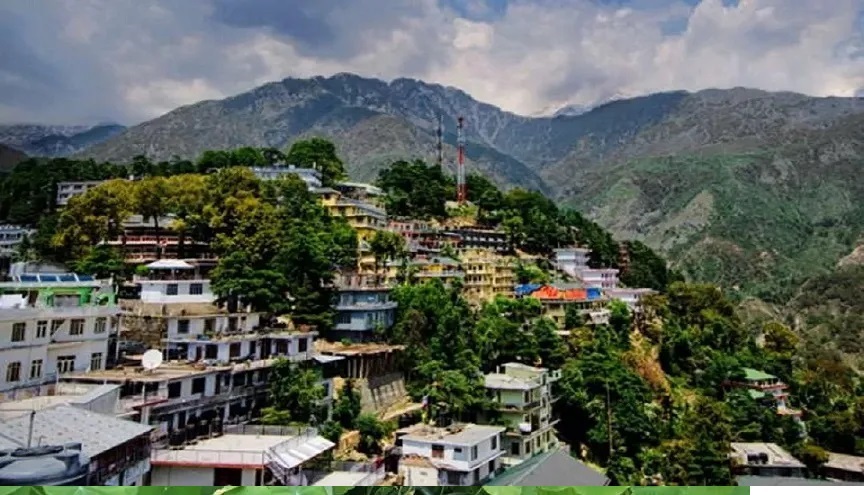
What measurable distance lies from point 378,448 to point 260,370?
100cm

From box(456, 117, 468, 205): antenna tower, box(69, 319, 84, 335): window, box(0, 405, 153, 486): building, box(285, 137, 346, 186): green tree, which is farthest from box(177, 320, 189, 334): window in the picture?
box(285, 137, 346, 186): green tree

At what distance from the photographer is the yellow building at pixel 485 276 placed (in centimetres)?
1034

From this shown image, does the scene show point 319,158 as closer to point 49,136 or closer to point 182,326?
point 182,326

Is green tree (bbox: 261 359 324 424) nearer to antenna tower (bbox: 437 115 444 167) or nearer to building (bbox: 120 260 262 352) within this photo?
building (bbox: 120 260 262 352)

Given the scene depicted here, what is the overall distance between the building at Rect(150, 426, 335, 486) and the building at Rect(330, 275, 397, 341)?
110 inches

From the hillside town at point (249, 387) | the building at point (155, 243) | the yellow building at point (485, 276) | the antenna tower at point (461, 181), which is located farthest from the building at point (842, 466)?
the antenna tower at point (461, 181)

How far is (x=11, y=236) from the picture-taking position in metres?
7.11

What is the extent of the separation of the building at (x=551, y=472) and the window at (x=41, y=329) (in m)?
2.53

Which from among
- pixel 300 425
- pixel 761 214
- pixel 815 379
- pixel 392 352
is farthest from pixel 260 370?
pixel 761 214

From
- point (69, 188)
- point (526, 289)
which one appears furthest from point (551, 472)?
point (69, 188)

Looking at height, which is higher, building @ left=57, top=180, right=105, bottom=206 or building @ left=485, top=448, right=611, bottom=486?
building @ left=57, top=180, right=105, bottom=206

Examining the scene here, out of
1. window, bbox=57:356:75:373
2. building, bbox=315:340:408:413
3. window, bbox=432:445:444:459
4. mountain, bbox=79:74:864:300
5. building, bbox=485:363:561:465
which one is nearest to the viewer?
window, bbox=57:356:75:373

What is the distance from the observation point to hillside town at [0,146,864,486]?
344 centimetres

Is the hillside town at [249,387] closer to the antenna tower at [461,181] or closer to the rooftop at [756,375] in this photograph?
the rooftop at [756,375]
